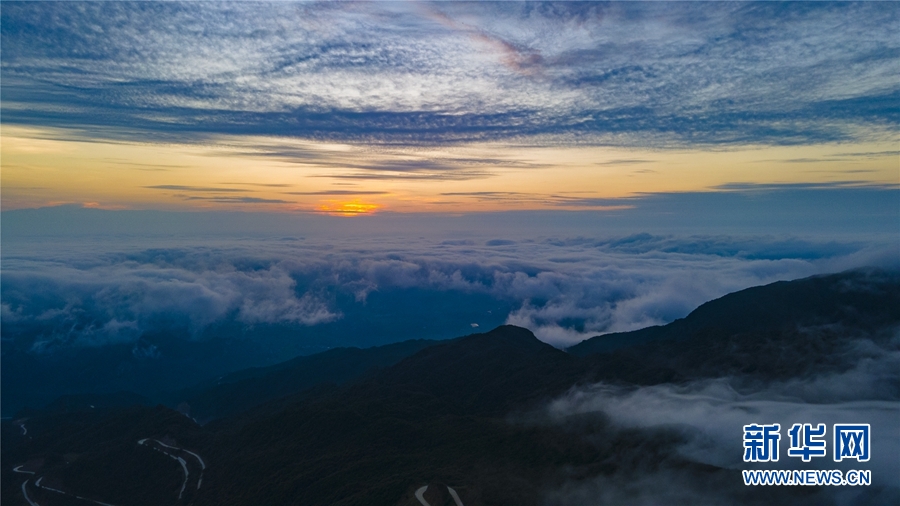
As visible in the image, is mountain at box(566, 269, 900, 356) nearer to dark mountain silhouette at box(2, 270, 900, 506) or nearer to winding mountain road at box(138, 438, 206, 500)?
dark mountain silhouette at box(2, 270, 900, 506)

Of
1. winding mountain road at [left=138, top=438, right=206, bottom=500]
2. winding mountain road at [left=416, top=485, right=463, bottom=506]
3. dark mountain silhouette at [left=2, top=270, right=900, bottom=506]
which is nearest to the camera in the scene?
winding mountain road at [left=416, top=485, right=463, bottom=506]

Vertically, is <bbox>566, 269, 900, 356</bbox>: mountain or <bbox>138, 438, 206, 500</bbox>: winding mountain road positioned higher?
<bbox>566, 269, 900, 356</bbox>: mountain

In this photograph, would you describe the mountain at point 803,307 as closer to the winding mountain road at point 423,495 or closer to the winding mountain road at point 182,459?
the winding mountain road at point 423,495

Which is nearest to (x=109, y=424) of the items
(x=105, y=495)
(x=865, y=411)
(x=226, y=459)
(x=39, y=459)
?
(x=39, y=459)

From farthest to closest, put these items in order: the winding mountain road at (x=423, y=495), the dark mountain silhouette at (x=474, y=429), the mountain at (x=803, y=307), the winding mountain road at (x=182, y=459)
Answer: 1. the mountain at (x=803, y=307)
2. the winding mountain road at (x=182, y=459)
3. the dark mountain silhouette at (x=474, y=429)
4. the winding mountain road at (x=423, y=495)

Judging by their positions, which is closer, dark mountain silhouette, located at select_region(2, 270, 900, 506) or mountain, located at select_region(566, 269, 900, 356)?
dark mountain silhouette, located at select_region(2, 270, 900, 506)

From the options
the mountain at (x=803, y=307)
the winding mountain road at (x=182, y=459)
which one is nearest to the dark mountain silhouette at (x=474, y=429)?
the mountain at (x=803, y=307)

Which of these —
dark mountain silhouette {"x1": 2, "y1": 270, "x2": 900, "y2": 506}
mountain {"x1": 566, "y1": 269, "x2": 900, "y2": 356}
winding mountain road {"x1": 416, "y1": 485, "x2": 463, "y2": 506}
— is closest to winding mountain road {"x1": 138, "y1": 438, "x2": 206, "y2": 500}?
dark mountain silhouette {"x1": 2, "y1": 270, "x2": 900, "y2": 506}

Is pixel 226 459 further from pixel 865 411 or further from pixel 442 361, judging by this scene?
pixel 865 411

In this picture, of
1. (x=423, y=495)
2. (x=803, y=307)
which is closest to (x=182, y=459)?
(x=423, y=495)

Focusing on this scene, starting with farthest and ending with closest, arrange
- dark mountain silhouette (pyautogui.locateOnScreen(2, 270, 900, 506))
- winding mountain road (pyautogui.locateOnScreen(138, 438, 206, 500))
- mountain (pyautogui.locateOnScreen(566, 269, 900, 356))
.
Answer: mountain (pyautogui.locateOnScreen(566, 269, 900, 356)) → winding mountain road (pyautogui.locateOnScreen(138, 438, 206, 500)) → dark mountain silhouette (pyautogui.locateOnScreen(2, 270, 900, 506))

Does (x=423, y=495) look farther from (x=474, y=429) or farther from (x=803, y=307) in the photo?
(x=803, y=307)
